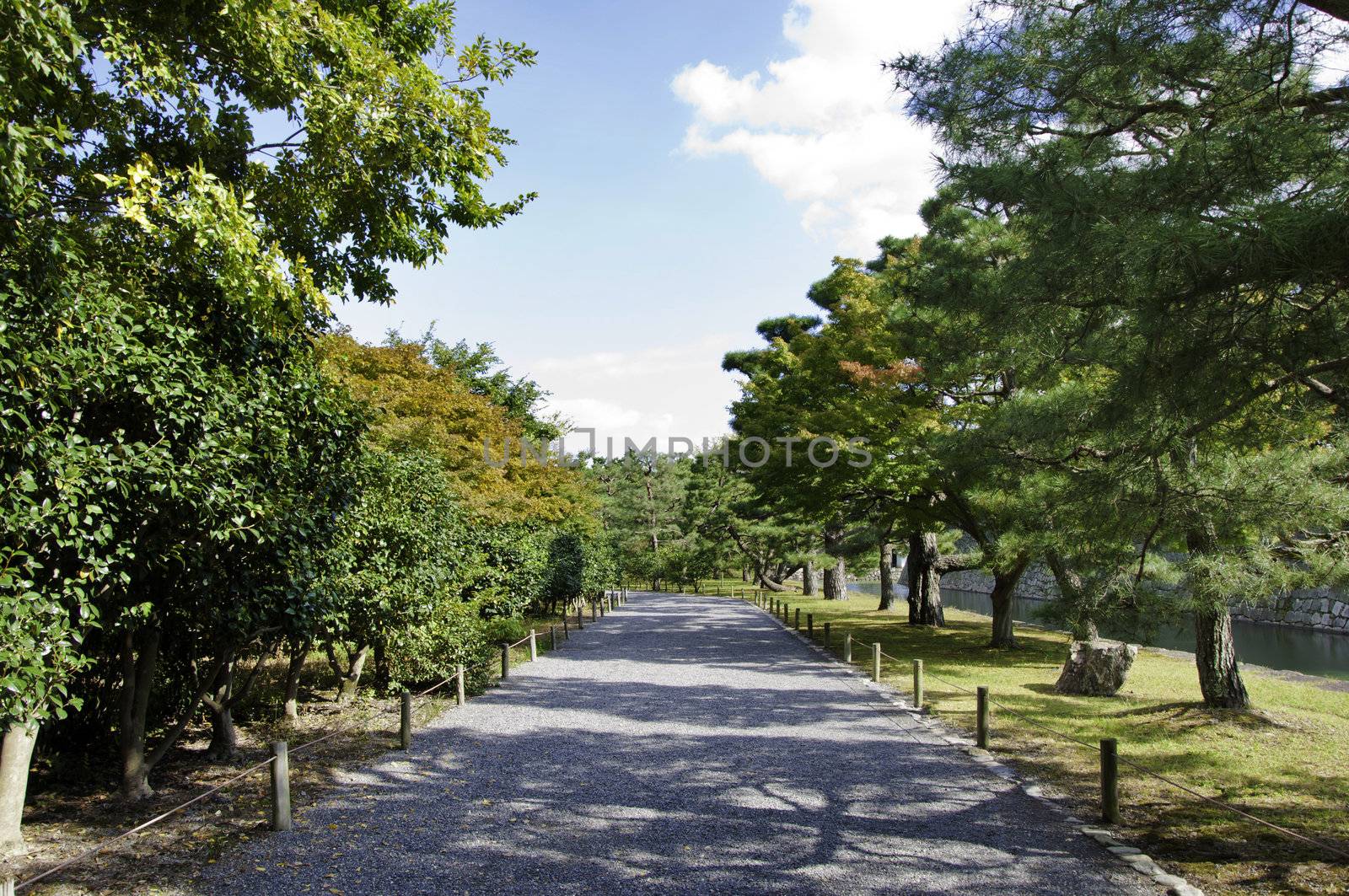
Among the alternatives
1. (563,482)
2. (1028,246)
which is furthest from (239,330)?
(563,482)

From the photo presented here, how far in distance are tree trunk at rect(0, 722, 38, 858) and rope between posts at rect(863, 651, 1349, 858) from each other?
7.00 meters

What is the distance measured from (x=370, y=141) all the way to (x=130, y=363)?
313 cm

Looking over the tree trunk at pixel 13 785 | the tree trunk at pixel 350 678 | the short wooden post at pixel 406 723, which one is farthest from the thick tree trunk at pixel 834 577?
the tree trunk at pixel 13 785

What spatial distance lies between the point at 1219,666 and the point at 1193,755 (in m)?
2.07

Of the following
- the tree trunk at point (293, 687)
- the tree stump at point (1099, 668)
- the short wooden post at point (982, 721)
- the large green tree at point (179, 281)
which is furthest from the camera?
the tree stump at point (1099, 668)

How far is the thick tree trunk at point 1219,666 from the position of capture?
888 cm

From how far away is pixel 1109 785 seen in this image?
18.2 ft

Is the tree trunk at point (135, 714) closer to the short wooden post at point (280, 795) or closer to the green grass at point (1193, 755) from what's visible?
the short wooden post at point (280, 795)

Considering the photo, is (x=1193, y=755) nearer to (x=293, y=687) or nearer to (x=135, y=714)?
(x=135, y=714)

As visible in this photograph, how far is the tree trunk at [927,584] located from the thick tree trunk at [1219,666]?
1165 cm

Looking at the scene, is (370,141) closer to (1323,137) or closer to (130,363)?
(130,363)

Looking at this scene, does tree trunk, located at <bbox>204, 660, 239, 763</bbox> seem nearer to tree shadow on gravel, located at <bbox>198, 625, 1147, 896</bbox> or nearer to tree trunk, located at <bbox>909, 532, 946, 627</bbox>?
tree shadow on gravel, located at <bbox>198, 625, 1147, 896</bbox>

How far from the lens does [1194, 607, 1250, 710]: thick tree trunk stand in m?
8.88

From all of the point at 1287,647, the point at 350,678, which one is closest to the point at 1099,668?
the point at 350,678
